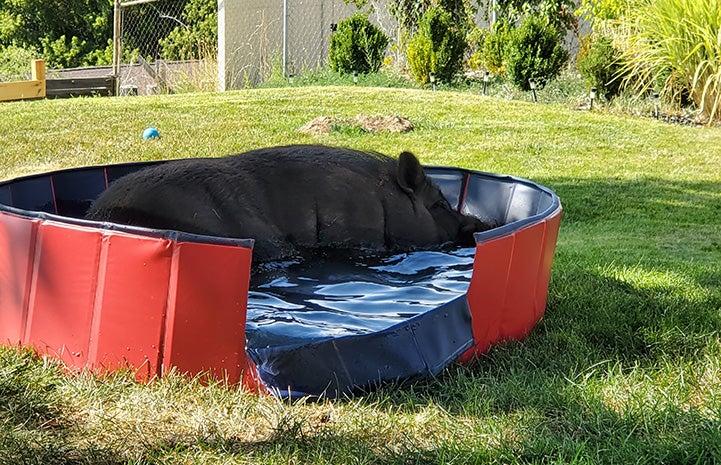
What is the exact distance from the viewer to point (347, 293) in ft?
15.8

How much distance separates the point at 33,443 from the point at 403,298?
2379 millimetres

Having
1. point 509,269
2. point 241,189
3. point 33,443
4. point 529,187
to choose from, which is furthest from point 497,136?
point 33,443

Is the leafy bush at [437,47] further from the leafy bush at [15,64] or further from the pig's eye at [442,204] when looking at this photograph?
the pig's eye at [442,204]

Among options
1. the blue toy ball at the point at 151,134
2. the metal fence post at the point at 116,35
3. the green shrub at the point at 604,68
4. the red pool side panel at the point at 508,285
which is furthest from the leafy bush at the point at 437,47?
the red pool side panel at the point at 508,285

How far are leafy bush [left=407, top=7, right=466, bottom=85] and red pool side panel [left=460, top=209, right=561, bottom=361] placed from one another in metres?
13.1

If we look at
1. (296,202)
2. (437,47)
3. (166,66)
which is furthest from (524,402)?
(166,66)

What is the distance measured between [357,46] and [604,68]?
6.09m

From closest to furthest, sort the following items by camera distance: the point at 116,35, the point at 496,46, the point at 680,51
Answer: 1. the point at 680,51
2. the point at 496,46
3. the point at 116,35

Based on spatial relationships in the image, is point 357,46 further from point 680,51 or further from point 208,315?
point 208,315

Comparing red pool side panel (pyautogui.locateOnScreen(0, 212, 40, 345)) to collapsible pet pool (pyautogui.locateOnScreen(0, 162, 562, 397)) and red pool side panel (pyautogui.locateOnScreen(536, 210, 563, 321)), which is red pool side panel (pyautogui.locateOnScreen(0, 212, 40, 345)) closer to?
collapsible pet pool (pyautogui.locateOnScreen(0, 162, 562, 397))

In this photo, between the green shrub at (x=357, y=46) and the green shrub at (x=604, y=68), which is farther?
the green shrub at (x=357, y=46)

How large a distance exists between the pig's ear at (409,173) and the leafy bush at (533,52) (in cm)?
1059

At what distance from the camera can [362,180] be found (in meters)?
5.41

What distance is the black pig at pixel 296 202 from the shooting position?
477 centimetres
